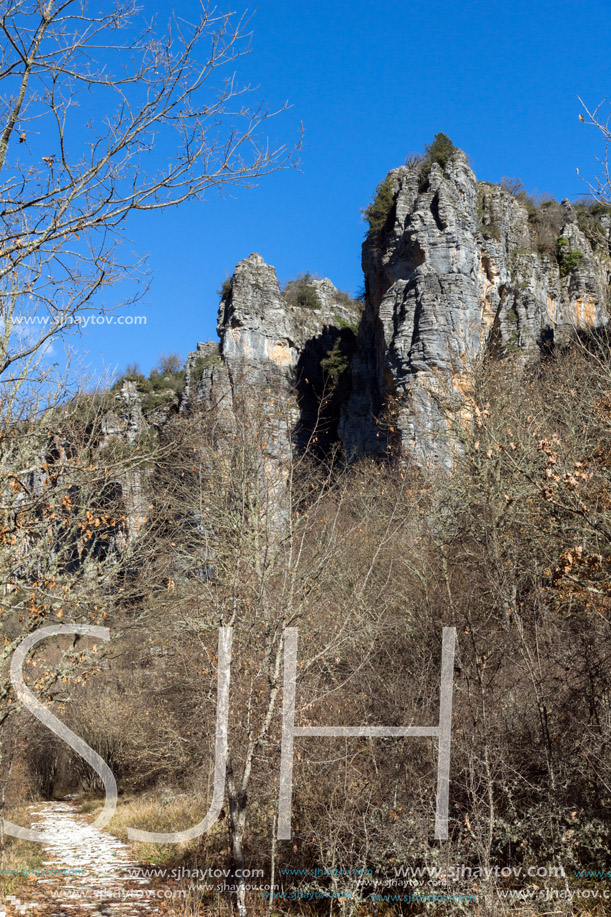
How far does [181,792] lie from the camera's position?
42.7 feet

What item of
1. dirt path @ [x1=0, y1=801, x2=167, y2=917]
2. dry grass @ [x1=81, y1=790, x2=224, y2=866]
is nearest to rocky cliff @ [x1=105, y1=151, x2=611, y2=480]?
dry grass @ [x1=81, y1=790, x2=224, y2=866]

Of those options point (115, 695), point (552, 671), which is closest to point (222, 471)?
point (552, 671)

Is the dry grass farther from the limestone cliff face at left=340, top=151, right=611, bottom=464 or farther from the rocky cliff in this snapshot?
the limestone cliff face at left=340, top=151, right=611, bottom=464

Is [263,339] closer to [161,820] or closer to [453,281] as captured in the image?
[453,281]

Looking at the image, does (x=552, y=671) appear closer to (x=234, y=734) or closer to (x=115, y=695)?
(x=234, y=734)

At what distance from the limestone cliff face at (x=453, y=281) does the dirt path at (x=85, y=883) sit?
61.1ft

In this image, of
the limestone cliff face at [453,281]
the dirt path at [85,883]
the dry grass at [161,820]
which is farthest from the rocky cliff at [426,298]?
the dirt path at [85,883]

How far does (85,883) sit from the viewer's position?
27.7 feet

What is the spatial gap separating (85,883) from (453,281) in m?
26.7

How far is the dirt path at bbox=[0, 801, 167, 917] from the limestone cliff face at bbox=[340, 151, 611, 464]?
18612 millimetres

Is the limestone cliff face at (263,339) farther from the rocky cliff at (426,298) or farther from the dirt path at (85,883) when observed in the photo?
the dirt path at (85,883)

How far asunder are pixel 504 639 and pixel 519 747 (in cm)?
111

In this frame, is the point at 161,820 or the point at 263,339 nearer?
the point at 161,820

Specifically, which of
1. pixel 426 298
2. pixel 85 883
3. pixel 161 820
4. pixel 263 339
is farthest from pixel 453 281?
pixel 85 883
